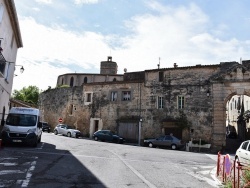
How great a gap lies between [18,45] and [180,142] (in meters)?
17.8

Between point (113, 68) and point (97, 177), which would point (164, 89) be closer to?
point (97, 177)

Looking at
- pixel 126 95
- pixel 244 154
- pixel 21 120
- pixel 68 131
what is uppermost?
pixel 126 95

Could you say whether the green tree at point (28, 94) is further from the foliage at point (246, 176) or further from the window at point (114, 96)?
the foliage at point (246, 176)

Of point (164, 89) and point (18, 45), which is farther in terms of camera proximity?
point (164, 89)

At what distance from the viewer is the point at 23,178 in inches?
283

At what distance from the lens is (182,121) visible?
2683 cm

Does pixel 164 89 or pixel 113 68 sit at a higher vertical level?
pixel 113 68

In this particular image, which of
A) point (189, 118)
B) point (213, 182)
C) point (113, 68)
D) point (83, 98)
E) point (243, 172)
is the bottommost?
point (213, 182)

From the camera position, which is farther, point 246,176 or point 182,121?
point 182,121

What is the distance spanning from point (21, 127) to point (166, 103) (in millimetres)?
17098

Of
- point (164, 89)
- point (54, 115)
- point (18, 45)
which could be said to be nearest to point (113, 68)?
point (54, 115)

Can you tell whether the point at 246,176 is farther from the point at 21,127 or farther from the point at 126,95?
the point at 126,95

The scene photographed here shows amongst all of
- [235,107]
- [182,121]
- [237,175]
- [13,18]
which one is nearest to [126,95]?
[182,121]

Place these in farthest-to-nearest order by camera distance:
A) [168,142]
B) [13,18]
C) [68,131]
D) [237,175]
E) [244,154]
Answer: [68,131]
[168,142]
[13,18]
[244,154]
[237,175]
